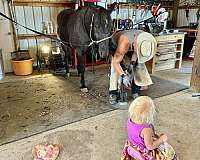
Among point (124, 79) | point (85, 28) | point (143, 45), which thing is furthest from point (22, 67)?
point (143, 45)

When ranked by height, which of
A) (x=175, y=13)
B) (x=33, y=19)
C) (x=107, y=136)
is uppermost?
(x=175, y=13)

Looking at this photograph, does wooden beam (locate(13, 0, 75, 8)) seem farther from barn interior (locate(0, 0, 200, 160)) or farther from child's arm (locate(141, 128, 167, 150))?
child's arm (locate(141, 128, 167, 150))

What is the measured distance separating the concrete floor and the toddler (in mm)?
290

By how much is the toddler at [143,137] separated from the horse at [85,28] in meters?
1.58

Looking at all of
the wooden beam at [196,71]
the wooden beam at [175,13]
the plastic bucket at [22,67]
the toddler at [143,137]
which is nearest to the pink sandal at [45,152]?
the toddler at [143,137]

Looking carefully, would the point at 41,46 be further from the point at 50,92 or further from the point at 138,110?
the point at 138,110

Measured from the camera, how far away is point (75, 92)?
11.6 feet

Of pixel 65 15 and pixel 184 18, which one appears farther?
pixel 184 18

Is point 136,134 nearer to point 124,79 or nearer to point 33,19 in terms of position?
point 124,79

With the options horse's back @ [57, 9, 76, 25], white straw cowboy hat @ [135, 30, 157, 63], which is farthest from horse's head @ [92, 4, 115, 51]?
horse's back @ [57, 9, 76, 25]

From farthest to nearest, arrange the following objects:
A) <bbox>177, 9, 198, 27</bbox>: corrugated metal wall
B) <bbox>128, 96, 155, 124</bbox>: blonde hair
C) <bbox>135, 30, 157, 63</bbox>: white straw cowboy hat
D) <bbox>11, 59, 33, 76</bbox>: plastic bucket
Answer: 1. <bbox>177, 9, 198, 27</bbox>: corrugated metal wall
2. <bbox>11, 59, 33, 76</bbox>: plastic bucket
3. <bbox>135, 30, 157, 63</bbox>: white straw cowboy hat
4. <bbox>128, 96, 155, 124</bbox>: blonde hair

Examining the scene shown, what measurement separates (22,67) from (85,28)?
6.09 ft

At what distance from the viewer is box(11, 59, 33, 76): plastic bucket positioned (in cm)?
447

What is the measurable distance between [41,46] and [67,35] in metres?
1.29
